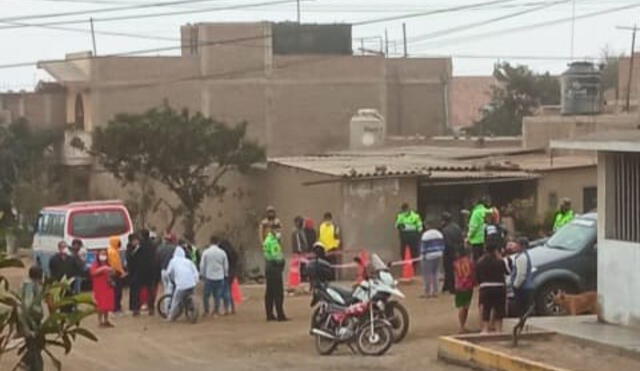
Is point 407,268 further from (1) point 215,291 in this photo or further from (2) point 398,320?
(2) point 398,320

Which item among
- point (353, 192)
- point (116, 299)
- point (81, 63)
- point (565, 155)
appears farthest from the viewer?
point (81, 63)

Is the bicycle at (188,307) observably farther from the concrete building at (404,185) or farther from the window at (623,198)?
the concrete building at (404,185)

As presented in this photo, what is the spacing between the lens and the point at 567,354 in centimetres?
1936

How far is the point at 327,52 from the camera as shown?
218ft

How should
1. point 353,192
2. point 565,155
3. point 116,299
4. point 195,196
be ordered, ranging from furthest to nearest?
1. point 195,196
2. point 565,155
3. point 353,192
4. point 116,299

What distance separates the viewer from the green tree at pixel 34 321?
12.9 metres

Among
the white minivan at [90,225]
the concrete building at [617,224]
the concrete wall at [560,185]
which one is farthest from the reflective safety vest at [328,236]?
the concrete building at [617,224]

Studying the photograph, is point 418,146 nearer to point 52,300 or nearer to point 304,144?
point 304,144

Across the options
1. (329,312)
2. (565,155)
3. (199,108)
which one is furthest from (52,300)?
(199,108)

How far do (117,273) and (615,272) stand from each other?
10.1 m

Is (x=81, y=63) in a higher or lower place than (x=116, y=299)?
higher

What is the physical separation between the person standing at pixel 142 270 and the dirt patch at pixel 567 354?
9.06m

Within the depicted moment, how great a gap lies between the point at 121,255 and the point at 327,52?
37.8m

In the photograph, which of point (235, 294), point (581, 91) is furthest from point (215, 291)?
point (581, 91)
